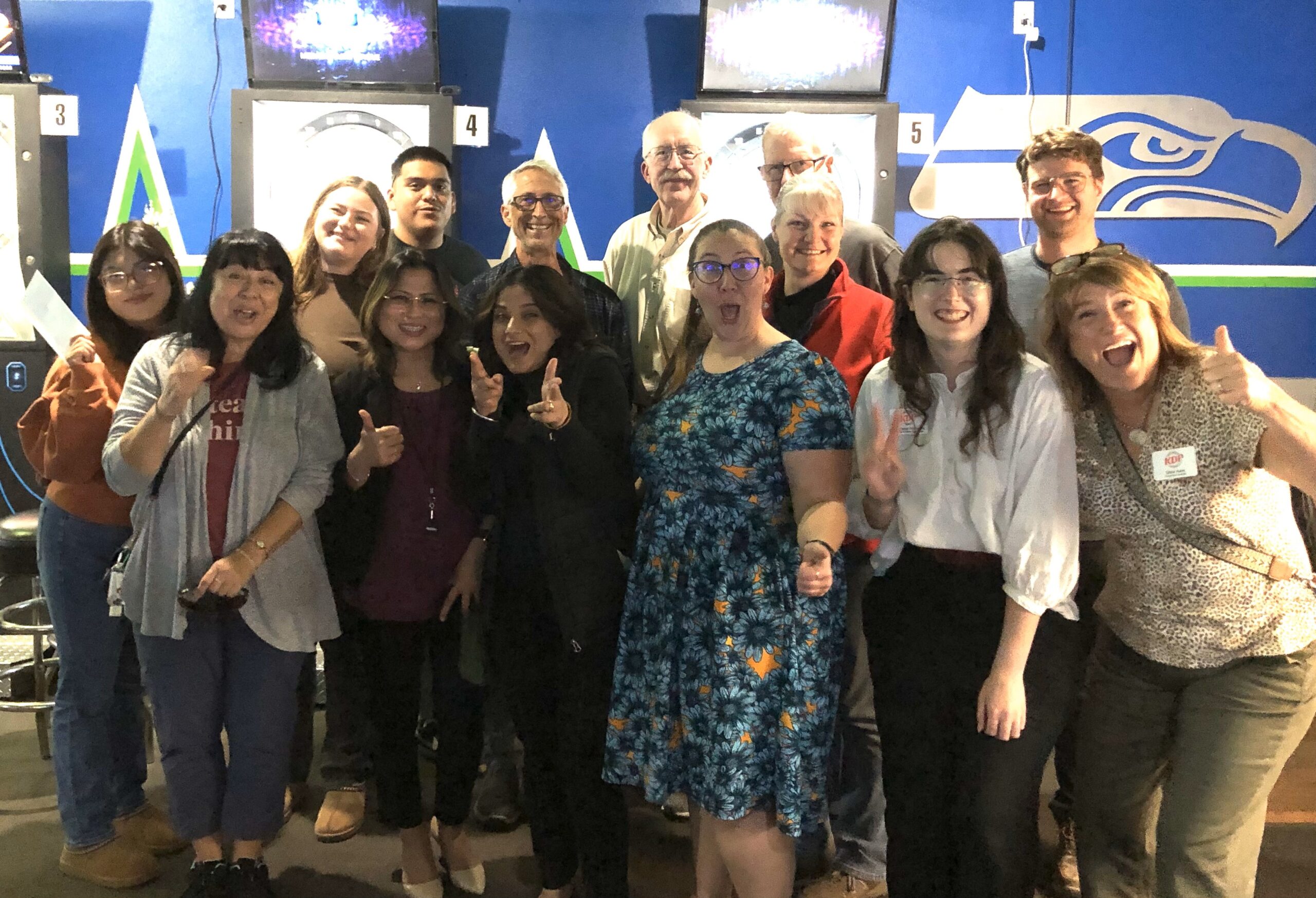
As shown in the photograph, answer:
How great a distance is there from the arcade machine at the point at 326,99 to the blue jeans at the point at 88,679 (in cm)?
172

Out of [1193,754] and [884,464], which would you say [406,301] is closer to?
[884,464]

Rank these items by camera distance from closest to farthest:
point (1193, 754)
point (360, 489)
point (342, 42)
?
point (1193, 754)
point (360, 489)
point (342, 42)

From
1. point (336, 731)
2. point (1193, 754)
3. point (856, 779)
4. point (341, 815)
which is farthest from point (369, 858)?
point (1193, 754)

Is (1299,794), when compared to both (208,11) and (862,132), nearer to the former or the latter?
(862,132)

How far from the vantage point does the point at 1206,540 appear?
1.57m

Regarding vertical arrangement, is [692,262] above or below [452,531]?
above

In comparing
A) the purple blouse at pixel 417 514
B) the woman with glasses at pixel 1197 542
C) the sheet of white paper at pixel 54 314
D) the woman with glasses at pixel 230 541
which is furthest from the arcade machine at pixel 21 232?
the woman with glasses at pixel 1197 542

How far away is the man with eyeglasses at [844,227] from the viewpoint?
247 cm

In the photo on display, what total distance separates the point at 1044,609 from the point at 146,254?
1999 mm

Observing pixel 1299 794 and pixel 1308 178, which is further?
pixel 1308 178

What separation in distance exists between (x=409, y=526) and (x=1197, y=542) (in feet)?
5.00

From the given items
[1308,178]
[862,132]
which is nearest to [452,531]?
[862,132]

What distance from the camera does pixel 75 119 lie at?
3836 mm

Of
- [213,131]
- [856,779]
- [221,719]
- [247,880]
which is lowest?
[247,880]
